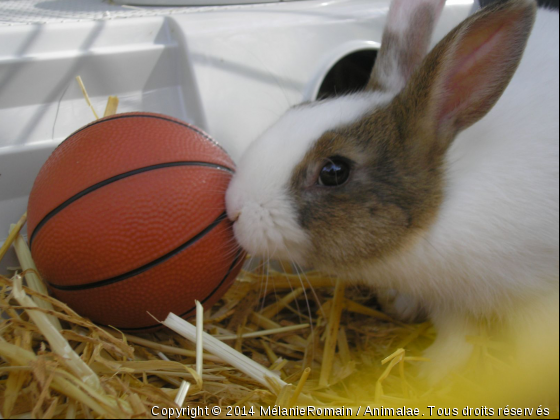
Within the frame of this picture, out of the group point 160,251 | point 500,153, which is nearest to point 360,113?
point 500,153

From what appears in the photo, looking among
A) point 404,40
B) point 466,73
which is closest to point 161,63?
point 404,40

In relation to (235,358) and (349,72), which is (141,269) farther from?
(349,72)

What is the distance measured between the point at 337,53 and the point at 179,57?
93cm

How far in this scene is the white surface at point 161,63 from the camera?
2.42 metres

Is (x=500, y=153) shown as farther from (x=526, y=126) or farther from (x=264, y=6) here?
(x=264, y=6)

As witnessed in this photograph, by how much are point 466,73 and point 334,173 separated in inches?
23.0

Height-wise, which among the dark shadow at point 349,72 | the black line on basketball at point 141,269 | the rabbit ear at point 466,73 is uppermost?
the rabbit ear at point 466,73

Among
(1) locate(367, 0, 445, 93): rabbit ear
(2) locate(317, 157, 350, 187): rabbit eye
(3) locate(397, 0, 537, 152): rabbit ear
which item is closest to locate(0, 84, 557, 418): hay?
(2) locate(317, 157, 350, 187): rabbit eye

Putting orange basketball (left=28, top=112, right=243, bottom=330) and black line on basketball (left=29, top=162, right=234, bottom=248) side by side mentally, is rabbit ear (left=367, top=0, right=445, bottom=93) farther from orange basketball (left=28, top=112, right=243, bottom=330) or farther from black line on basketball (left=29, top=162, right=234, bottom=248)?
black line on basketball (left=29, top=162, right=234, bottom=248)

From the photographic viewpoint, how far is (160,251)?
1815 millimetres

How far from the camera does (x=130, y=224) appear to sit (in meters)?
1.78

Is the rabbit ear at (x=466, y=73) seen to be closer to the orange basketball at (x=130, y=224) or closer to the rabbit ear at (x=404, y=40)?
the rabbit ear at (x=404, y=40)

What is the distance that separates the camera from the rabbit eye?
1870 mm

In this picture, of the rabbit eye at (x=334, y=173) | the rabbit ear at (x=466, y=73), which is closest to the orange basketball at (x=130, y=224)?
the rabbit eye at (x=334, y=173)
